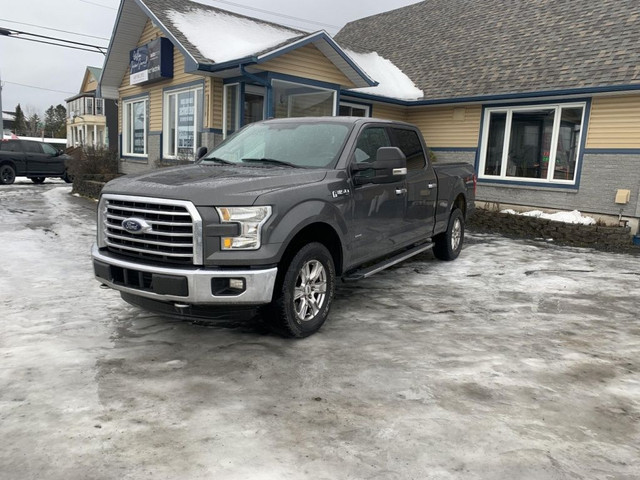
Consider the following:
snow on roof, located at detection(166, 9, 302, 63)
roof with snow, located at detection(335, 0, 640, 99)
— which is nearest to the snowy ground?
snow on roof, located at detection(166, 9, 302, 63)

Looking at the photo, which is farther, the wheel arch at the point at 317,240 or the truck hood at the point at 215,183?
the wheel arch at the point at 317,240

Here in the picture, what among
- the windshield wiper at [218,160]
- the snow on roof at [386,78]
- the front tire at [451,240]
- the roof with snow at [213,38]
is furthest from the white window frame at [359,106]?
the windshield wiper at [218,160]

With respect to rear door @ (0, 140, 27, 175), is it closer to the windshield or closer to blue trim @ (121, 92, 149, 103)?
blue trim @ (121, 92, 149, 103)

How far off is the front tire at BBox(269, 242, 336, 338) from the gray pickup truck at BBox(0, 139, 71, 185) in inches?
759

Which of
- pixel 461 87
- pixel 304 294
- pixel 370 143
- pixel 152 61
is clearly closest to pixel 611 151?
pixel 461 87

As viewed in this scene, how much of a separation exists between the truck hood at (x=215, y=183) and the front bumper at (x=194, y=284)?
1.74 ft

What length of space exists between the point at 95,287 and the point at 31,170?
17.2m

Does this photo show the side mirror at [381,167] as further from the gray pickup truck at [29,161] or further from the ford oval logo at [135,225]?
the gray pickup truck at [29,161]

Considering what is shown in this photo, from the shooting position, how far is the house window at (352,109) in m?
14.5

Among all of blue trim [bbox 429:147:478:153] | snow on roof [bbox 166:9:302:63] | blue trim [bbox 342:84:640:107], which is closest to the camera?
blue trim [bbox 342:84:640:107]

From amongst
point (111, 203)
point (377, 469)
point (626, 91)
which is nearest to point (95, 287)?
point (111, 203)

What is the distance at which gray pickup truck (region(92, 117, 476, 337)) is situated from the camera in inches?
150

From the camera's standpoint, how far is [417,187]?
637 centimetres

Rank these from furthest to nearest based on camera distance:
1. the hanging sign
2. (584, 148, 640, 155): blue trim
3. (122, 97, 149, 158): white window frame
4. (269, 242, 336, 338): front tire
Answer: (122, 97, 149, 158): white window frame < the hanging sign < (584, 148, 640, 155): blue trim < (269, 242, 336, 338): front tire
